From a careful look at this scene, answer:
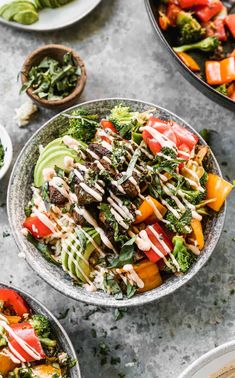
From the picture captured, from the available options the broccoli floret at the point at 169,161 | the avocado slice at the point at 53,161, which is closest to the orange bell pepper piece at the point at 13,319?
the avocado slice at the point at 53,161

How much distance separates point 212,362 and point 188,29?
6.66ft

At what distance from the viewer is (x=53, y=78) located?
397 centimetres

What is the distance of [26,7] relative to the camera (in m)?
4.14

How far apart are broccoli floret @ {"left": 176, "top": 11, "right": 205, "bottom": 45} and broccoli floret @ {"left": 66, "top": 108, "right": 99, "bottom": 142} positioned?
35.3 inches

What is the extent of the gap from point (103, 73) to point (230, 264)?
1496mm

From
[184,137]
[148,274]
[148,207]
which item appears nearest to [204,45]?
[184,137]

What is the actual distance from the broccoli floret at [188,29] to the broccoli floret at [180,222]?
4.07 ft

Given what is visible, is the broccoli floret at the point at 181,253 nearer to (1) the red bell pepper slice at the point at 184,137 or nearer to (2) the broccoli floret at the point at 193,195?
(2) the broccoli floret at the point at 193,195

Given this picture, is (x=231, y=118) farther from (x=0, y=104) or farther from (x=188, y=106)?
(x=0, y=104)

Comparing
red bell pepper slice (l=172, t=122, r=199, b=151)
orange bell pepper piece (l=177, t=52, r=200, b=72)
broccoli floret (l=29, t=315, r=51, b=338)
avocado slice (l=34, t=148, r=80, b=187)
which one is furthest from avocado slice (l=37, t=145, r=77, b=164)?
orange bell pepper piece (l=177, t=52, r=200, b=72)

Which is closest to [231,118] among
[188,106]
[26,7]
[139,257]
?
[188,106]

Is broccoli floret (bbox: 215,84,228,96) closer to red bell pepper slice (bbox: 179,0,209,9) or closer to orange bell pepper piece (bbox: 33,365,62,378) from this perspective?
red bell pepper slice (bbox: 179,0,209,9)

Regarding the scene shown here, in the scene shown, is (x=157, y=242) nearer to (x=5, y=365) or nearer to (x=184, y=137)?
(x=184, y=137)

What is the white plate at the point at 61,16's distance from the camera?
420 centimetres
